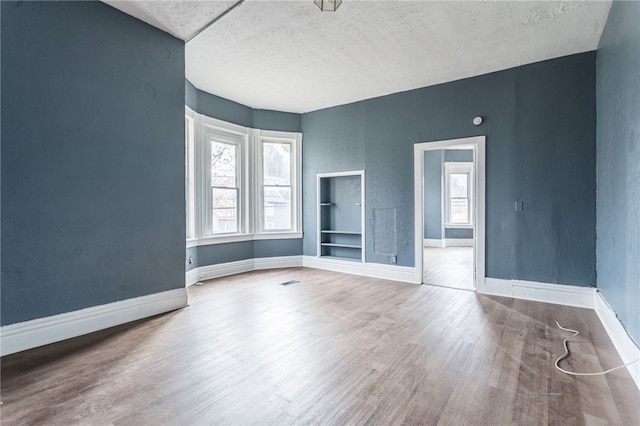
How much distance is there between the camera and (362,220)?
217 inches

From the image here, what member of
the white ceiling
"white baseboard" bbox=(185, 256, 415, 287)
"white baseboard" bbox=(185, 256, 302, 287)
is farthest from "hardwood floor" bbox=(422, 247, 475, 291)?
the white ceiling

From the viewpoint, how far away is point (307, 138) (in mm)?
6184

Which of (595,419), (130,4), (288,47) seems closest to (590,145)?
(595,419)

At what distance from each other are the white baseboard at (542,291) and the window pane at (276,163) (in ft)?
12.9

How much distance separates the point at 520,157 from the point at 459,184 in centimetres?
585

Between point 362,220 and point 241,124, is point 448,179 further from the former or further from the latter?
point 241,124

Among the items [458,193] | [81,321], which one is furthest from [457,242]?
[81,321]

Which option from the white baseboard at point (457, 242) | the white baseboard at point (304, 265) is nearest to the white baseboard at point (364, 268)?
the white baseboard at point (304, 265)

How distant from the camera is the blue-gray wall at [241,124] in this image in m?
4.88

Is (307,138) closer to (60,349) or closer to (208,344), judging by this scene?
(208,344)

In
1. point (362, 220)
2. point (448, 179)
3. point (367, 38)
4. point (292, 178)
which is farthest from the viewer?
point (448, 179)

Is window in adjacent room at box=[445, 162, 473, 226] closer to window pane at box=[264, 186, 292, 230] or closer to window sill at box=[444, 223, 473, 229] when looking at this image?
window sill at box=[444, 223, 473, 229]

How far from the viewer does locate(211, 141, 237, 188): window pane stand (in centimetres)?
524

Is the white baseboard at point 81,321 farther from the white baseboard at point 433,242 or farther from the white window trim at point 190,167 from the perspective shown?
the white baseboard at point 433,242
